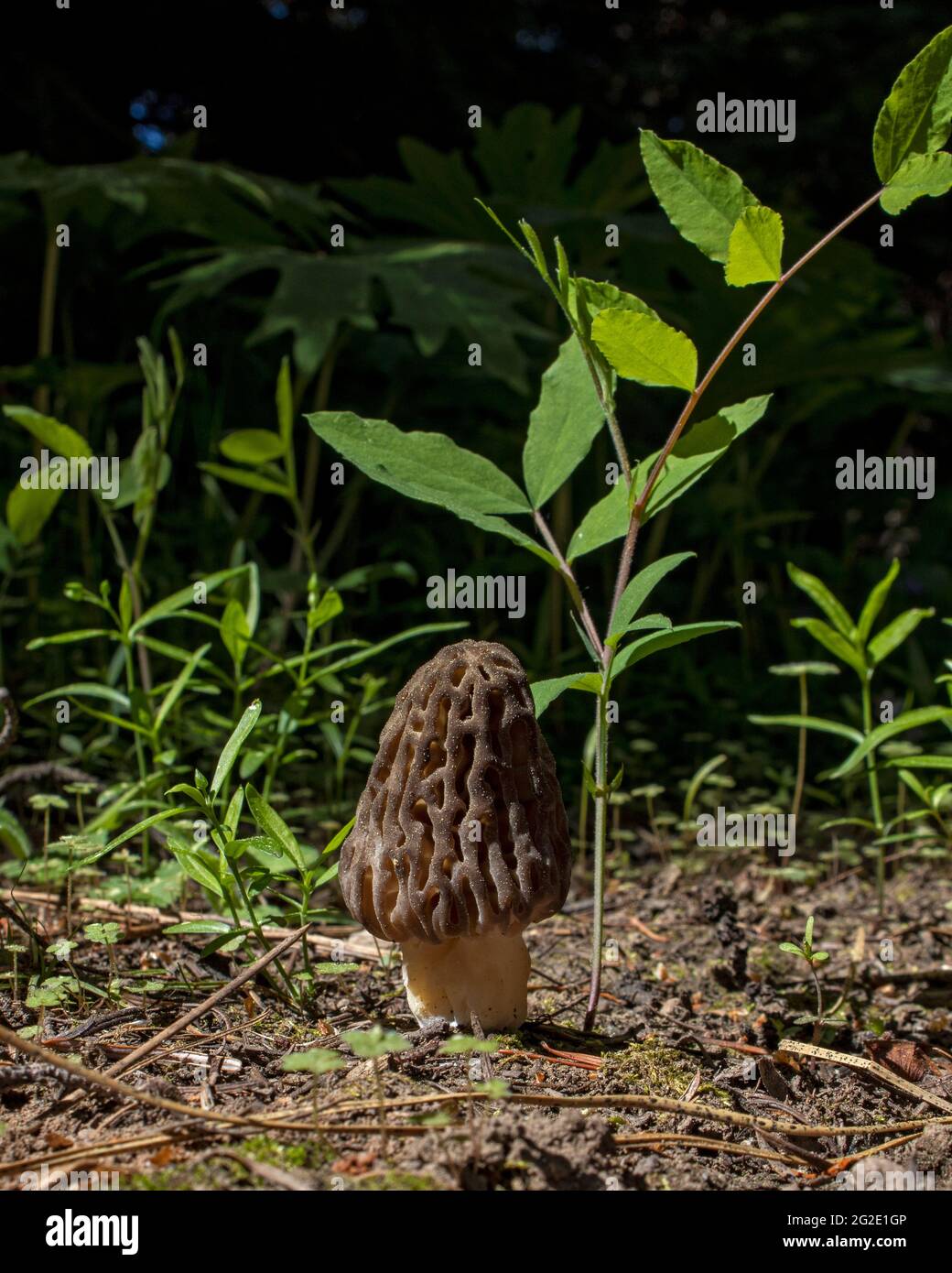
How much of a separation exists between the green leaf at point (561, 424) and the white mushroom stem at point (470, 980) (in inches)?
23.7

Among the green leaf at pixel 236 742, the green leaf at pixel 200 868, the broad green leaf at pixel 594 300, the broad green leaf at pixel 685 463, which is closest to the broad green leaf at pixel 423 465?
the broad green leaf at pixel 685 463

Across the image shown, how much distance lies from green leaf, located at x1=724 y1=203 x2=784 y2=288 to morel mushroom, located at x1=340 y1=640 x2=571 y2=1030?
57 cm

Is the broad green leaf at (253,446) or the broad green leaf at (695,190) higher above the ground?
the broad green leaf at (695,190)

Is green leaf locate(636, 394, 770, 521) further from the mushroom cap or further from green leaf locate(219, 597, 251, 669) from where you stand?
green leaf locate(219, 597, 251, 669)

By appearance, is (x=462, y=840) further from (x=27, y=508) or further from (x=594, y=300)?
(x=27, y=508)

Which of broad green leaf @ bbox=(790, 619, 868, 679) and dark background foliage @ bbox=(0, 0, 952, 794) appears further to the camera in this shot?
dark background foliage @ bbox=(0, 0, 952, 794)

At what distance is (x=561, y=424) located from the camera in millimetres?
1608

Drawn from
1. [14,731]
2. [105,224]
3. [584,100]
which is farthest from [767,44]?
[14,731]

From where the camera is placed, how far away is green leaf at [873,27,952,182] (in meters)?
1.28

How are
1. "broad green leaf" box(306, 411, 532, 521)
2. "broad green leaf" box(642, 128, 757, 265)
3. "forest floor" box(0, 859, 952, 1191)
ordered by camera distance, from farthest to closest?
1. "broad green leaf" box(306, 411, 532, 521)
2. "broad green leaf" box(642, 128, 757, 265)
3. "forest floor" box(0, 859, 952, 1191)

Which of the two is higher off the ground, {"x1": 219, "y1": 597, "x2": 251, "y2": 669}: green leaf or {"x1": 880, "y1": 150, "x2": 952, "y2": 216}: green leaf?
{"x1": 880, "y1": 150, "x2": 952, "y2": 216}: green leaf

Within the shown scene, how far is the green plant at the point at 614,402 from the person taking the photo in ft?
4.34

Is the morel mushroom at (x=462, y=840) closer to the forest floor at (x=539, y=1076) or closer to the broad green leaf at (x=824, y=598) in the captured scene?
the forest floor at (x=539, y=1076)

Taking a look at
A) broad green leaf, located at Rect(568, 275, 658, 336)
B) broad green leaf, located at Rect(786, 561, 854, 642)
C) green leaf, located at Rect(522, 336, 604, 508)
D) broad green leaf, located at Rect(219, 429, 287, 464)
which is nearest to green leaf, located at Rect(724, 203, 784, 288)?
broad green leaf, located at Rect(568, 275, 658, 336)
